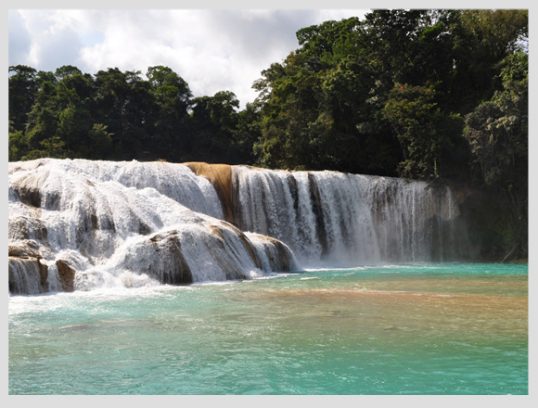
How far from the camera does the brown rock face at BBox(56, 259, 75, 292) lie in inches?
482

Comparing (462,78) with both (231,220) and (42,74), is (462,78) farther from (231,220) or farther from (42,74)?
(42,74)

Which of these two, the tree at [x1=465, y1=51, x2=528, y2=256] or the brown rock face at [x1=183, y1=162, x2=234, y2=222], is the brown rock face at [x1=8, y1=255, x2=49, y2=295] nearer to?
the brown rock face at [x1=183, y1=162, x2=234, y2=222]

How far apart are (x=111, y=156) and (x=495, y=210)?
65.6 ft

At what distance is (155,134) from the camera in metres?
36.1

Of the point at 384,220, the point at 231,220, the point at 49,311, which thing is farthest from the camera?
the point at 384,220

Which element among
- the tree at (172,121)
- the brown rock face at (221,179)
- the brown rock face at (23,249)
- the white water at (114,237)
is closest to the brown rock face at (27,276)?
the white water at (114,237)

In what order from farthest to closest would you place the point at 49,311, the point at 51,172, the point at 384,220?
the point at 384,220 < the point at 51,172 < the point at 49,311

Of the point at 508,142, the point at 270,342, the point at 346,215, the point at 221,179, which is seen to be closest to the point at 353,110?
the point at 346,215

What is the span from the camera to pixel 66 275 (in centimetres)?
1241

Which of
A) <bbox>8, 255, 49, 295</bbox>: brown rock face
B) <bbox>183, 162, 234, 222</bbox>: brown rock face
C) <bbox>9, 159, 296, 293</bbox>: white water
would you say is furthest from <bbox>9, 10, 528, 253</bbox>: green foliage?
<bbox>8, 255, 49, 295</bbox>: brown rock face

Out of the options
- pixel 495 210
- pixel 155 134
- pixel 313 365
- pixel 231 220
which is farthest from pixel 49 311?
pixel 155 134

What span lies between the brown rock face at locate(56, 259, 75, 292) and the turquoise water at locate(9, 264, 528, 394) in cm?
58

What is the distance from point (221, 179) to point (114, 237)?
275 inches

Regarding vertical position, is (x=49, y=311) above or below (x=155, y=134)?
below
